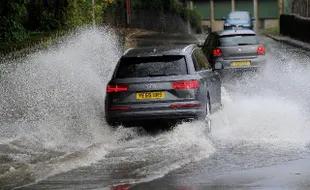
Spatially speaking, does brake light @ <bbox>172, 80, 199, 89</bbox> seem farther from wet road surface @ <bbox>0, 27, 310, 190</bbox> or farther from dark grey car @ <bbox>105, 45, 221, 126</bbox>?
wet road surface @ <bbox>0, 27, 310, 190</bbox>

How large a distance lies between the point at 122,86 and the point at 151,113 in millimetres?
666

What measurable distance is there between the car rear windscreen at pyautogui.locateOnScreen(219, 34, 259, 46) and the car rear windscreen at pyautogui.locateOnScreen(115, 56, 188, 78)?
10.6 m

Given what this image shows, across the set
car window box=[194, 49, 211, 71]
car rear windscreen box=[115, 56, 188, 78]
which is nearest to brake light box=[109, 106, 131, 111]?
car rear windscreen box=[115, 56, 188, 78]

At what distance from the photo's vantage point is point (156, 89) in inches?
522

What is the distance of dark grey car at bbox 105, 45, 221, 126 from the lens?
13.2m

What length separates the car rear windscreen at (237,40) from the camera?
24.0m

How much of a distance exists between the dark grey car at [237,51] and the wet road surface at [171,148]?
3008mm

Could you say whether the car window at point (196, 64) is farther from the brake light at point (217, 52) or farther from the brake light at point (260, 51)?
the brake light at point (260, 51)

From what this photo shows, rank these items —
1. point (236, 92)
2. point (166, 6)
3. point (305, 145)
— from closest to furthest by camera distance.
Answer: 1. point (305, 145)
2. point (236, 92)
3. point (166, 6)

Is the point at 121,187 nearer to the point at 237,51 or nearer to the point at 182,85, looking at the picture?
the point at 182,85

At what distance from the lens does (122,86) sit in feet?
44.0

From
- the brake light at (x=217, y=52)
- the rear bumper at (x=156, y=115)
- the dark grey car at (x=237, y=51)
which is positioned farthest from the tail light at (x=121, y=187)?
the brake light at (x=217, y=52)

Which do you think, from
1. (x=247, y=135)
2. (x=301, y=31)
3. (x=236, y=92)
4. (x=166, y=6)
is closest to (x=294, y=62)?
(x=236, y=92)

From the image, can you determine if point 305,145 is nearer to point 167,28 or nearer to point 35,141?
point 35,141
